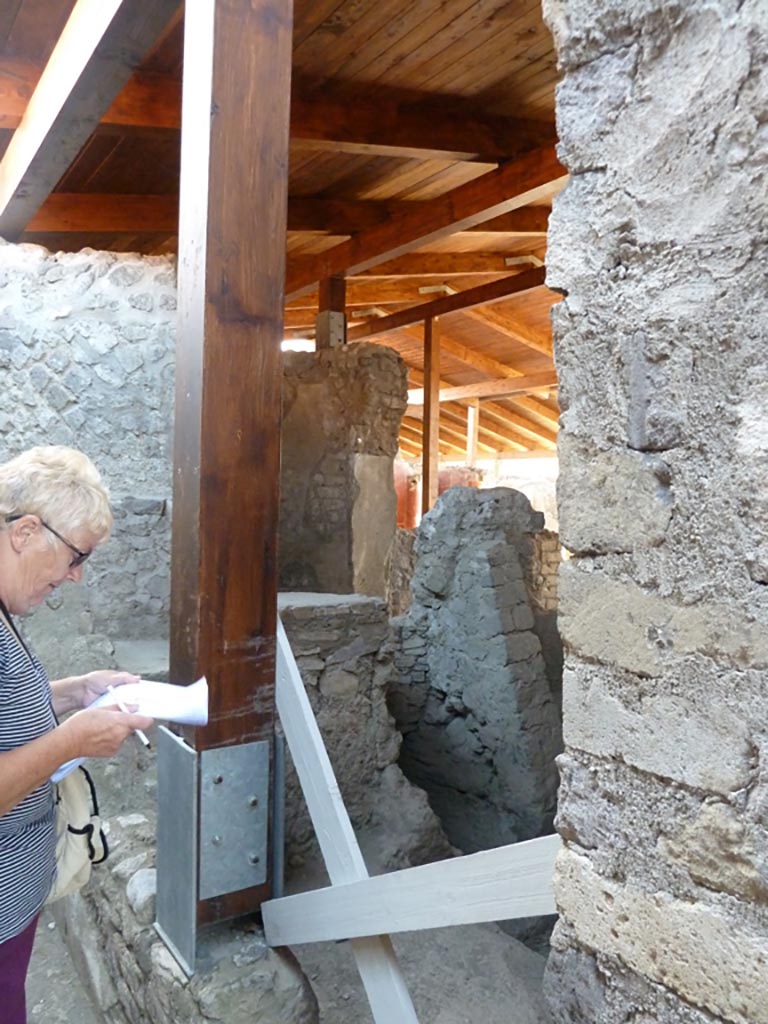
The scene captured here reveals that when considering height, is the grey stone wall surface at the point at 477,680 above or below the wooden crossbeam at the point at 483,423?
below

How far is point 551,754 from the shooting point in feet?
17.2

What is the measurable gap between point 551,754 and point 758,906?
176 inches

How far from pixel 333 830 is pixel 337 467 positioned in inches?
227

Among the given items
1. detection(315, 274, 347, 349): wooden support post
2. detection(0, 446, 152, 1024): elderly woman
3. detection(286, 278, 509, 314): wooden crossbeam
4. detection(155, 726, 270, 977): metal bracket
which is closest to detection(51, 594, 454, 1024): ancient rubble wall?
detection(155, 726, 270, 977): metal bracket

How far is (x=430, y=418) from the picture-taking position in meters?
9.84

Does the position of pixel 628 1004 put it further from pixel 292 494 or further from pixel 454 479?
pixel 454 479

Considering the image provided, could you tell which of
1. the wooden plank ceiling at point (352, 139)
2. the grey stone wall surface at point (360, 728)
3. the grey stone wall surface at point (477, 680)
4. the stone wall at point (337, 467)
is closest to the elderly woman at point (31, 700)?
the wooden plank ceiling at point (352, 139)

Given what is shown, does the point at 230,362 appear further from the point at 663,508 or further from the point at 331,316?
the point at 331,316

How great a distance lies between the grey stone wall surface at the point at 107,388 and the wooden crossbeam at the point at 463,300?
5.09m

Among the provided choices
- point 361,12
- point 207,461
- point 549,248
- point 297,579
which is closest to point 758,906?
point 549,248

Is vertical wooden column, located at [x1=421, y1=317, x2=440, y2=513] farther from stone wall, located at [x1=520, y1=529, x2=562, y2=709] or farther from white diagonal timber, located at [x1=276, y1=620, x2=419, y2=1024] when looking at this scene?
white diagonal timber, located at [x1=276, y1=620, x2=419, y2=1024]

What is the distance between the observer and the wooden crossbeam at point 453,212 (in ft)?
17.4

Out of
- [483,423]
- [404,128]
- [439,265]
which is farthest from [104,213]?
[483,423]

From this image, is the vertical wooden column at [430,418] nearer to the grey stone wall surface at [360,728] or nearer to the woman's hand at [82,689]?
the grey stone wall surface at [360,728]
